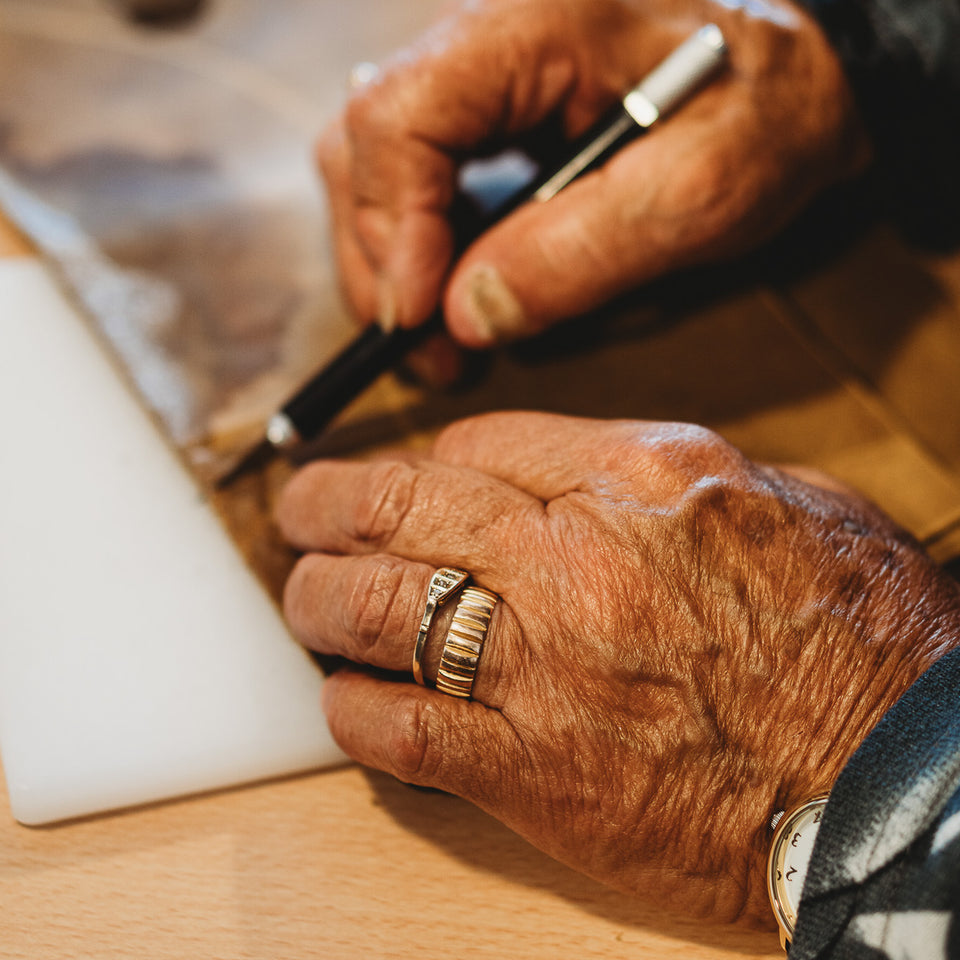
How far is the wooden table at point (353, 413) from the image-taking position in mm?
567

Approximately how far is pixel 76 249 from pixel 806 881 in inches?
33.6

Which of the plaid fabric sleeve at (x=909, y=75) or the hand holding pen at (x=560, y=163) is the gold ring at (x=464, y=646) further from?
the plaid fabric sleeve at (x=909, y=75)

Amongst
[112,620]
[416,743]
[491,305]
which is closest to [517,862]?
[416,743]

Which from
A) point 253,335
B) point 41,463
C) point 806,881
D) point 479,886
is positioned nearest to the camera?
point 806,881

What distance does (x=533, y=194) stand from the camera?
785 mm

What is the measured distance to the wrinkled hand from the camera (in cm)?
75

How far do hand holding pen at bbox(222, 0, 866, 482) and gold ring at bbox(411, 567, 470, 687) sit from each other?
24 cm

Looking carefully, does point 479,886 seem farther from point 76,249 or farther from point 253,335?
point 76,249

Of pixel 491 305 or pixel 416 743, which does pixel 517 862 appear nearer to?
pixel 416 743

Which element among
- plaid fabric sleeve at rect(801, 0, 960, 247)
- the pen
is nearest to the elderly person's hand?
the pen

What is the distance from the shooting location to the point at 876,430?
31.2 inches

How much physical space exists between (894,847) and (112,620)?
1.93 ft

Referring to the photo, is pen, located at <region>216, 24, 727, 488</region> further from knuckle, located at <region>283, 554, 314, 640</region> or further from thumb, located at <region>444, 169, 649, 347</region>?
knuckle, located at <region>283, 554, 314, 640</region>

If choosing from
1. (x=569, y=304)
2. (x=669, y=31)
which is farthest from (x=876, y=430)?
(x=669, y=31)
